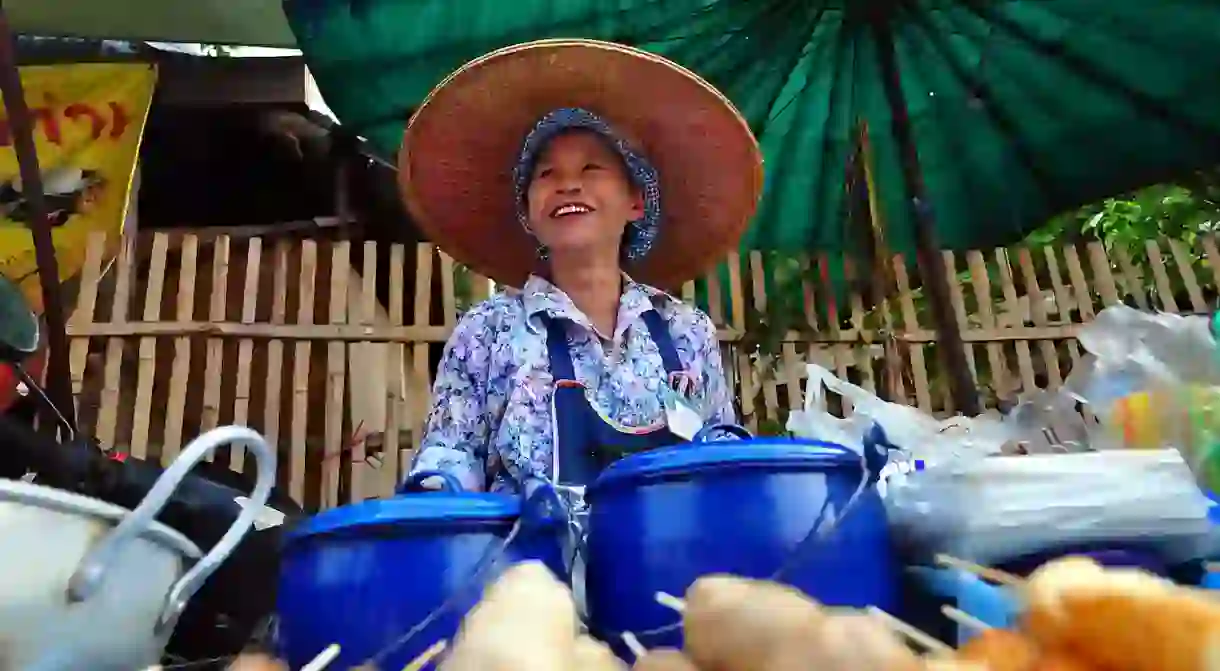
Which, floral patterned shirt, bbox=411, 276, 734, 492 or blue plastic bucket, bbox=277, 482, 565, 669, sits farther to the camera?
floral patterned shirt, bbox=411, 276, 734, 492

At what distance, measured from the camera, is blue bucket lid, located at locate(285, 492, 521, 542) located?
813 millimetres

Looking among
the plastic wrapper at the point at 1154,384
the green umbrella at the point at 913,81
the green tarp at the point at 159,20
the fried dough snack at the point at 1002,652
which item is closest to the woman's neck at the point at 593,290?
the green umbrella at the point at 913,81

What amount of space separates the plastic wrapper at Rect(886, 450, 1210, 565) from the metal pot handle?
621 millimetres

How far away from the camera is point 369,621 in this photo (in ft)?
2.58

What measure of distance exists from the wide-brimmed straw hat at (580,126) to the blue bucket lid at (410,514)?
1.06 meters

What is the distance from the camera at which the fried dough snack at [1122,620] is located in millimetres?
497

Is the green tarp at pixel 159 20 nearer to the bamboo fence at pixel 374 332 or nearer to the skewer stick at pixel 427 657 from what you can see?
the bamboo fence at pixel 374 332

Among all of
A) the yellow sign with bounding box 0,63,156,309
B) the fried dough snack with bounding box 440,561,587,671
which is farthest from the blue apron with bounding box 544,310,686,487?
the yellow sign with bounding box 0,63,156,309

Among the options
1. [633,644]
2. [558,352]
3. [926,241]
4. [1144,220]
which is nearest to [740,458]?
[633,644]

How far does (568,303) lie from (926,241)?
101 cm

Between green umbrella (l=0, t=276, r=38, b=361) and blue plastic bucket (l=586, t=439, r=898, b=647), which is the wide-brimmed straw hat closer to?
A: green umbrella (l=0, t=276, r=38, b=361)

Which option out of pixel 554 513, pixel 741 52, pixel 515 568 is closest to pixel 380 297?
pixel 741 52

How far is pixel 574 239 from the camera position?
66.0 inches

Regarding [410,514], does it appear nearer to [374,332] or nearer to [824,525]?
[824,525]
